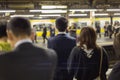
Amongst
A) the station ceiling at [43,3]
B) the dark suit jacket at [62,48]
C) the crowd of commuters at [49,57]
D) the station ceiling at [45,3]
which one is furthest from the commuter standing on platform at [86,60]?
the station ceiling at [45,3]

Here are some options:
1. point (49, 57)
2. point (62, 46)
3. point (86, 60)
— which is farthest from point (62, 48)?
point (49, 57)

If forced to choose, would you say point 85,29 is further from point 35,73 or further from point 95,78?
point 35,73

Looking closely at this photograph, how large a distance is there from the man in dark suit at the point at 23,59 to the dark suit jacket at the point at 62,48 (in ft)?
5.70

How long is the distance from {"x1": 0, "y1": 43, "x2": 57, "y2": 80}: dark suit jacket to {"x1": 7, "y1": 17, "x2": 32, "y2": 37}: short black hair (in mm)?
84

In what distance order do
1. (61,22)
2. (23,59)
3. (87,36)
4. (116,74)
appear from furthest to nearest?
1. (61,22)
2. (87,36)
3. (116,74)
4. (23,59)

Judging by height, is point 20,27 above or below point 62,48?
above

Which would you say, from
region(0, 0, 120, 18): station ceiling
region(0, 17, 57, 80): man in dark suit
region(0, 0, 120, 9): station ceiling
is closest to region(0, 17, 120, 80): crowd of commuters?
region(0, 17, 57, 80): man in dark suit

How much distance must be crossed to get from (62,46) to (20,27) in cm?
193

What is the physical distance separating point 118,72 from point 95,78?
3.94 feet

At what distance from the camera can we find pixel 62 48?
3.95m

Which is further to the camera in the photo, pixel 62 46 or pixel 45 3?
pixel 45 3

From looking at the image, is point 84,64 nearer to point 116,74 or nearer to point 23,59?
point 116,74

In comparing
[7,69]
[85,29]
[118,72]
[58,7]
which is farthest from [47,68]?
[58,7]

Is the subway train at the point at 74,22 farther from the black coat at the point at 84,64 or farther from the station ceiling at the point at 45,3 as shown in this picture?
the black coat at the point at 84,64
